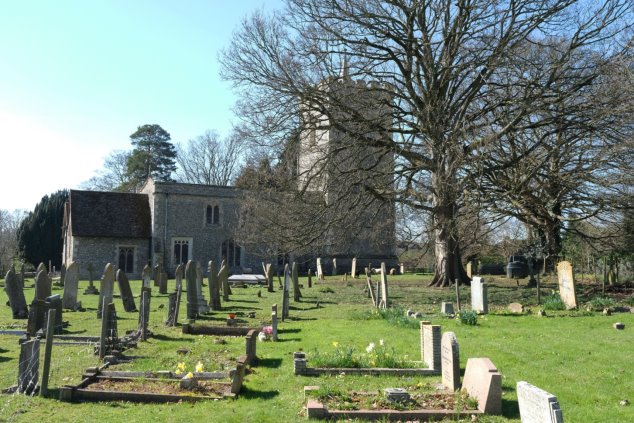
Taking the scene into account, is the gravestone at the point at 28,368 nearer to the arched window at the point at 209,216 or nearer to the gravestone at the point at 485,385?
the gravestone at the point at 485,385

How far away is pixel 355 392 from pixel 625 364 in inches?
174

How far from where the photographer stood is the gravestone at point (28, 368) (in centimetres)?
769

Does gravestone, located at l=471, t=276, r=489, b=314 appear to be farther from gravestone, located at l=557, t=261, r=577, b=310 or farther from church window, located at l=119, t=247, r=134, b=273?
church window, located at l=119, t=247, r=134, b=273

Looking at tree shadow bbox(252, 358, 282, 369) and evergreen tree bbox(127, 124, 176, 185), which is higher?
evergreen tree bbox(127, 124, 176, 185)

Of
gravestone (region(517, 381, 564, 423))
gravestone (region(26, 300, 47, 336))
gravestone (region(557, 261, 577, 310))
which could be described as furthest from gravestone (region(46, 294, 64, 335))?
gravestone (region(557, 261, 577, 310))

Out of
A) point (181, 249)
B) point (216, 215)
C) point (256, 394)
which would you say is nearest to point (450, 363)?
point (256, 394)

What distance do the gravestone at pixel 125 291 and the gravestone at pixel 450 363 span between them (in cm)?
1181

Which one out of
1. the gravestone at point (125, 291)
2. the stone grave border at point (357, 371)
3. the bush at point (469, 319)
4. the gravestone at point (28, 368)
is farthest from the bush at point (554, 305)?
the gravestone at point (28, 368)

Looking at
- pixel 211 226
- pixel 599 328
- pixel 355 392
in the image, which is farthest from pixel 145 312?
pixel 211 226

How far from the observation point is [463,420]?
21.3 ft

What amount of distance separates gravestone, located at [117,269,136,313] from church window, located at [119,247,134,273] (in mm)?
23566

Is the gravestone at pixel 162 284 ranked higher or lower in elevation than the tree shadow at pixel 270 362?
higher

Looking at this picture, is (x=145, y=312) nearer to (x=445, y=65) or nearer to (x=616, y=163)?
(x=445, y=65)

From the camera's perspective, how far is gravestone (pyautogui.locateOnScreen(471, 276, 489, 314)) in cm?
1575
